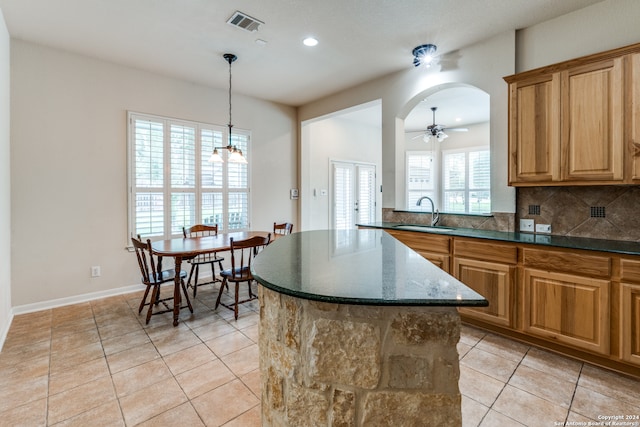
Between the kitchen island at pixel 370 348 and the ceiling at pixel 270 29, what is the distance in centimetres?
261

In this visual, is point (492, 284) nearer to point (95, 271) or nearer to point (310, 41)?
point (310, 41)

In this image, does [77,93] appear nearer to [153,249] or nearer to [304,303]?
[153,249]

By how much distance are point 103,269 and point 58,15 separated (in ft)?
9.03

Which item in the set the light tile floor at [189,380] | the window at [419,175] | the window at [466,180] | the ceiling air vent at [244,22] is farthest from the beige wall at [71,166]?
the window at [466,180]

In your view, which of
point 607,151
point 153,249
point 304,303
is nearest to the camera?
point 304,303

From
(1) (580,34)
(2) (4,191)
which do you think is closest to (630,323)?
(1) (580,34)

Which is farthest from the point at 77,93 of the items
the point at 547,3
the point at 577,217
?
the point at 577,217

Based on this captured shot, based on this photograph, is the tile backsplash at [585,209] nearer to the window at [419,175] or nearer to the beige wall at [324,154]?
the beige wall at [324,154]

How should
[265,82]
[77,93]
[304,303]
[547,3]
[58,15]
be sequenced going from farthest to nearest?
[265,82] < [77,93] < [58,15] < [547,3] < [304,303]

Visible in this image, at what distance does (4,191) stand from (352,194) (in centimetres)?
540

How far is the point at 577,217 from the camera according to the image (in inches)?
106

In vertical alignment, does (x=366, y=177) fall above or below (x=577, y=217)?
above

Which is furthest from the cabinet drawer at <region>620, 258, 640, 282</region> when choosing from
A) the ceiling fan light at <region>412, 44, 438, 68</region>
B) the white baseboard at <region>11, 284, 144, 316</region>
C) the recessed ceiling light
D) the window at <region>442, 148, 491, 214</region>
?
the white baseboard at <region>11, 284, 144, 316</region>

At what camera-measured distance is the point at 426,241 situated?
3.14 m
